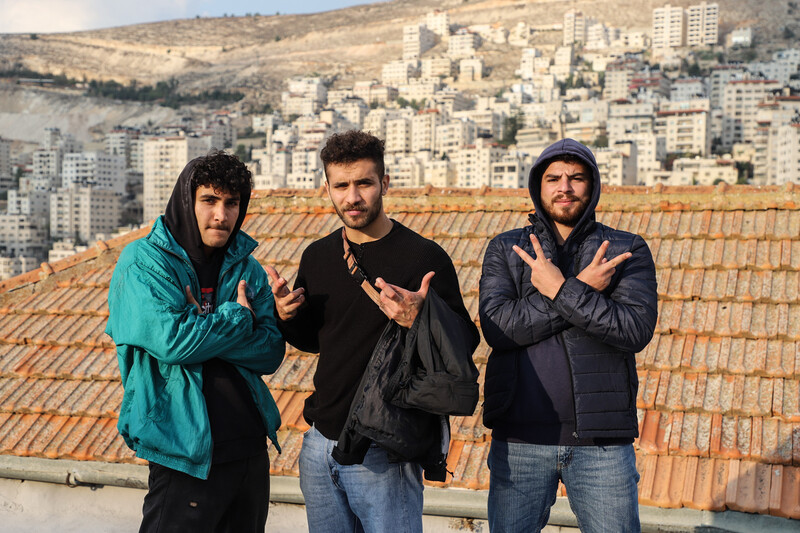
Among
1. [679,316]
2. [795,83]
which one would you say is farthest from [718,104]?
[679,316]

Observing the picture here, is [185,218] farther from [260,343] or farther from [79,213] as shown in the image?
[79,213]

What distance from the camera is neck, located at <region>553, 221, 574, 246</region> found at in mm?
2850

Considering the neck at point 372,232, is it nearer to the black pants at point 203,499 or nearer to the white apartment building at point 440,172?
the black pants at point 203,499

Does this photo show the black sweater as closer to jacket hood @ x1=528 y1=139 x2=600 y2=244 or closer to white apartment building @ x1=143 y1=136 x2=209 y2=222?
jacket hood @ x1=528 y1=139 x2=600 y2=244

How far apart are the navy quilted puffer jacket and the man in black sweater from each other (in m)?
0.14

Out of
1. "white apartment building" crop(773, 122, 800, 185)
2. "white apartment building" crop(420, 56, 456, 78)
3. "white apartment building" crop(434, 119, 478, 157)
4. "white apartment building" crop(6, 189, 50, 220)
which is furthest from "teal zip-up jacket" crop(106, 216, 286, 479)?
"white apartment building" crop(420, 56, 456, 78)

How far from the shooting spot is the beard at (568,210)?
2803 millimetres

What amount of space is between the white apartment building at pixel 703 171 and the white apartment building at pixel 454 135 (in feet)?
108

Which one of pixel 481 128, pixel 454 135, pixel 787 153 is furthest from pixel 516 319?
pixel 481 128

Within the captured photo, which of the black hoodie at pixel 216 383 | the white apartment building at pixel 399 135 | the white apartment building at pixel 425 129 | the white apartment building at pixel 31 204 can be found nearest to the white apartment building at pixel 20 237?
the white apartment building at pixel 31 204

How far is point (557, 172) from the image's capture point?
280cm

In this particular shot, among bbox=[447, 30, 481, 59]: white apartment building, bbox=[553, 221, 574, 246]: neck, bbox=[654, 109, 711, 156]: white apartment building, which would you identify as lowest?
bbox=[553, 221, 574, 246]: neck

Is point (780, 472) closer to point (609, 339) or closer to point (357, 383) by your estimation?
point (609, 339)

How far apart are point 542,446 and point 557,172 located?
0.83 m
